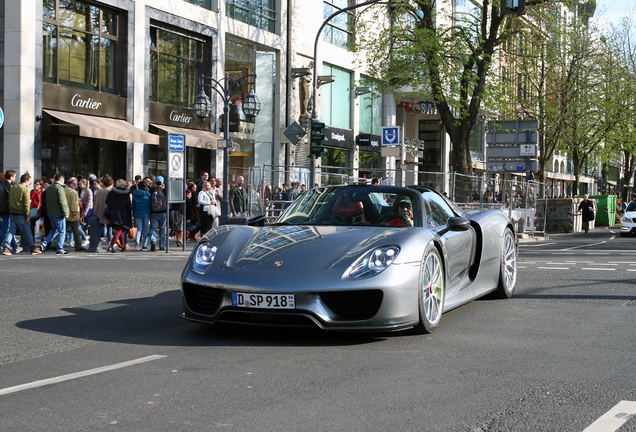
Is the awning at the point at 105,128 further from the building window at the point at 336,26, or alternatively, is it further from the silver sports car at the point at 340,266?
the silver sports car at the point at 340,266

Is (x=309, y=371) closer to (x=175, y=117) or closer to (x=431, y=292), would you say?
(x=431, y=292)

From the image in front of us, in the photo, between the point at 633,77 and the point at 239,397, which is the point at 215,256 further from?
the point at 633,77

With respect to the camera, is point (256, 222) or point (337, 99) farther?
point (337, 99)

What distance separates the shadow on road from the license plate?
Answer: 12.2 inches

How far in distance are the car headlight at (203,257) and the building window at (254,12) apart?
26.0 metres

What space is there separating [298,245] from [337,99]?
3295cm

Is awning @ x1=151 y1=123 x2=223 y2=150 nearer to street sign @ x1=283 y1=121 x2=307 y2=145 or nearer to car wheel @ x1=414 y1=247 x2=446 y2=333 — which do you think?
street sign @ x1=283 y1=121 x2=307 y2=145

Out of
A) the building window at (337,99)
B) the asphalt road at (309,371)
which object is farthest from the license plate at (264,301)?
the building window at (337,99)

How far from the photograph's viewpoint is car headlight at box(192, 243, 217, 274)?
236 inches

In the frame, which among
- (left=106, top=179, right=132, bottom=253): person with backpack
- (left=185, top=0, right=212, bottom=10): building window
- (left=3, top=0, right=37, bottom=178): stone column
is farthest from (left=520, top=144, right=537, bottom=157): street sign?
(left=3, top=0, right=37, bottom=178): stone column

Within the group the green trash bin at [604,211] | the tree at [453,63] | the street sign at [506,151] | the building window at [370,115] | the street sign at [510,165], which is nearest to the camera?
the tree at [453,63]

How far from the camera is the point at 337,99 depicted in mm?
38438

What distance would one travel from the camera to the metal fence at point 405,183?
20672 millimetres

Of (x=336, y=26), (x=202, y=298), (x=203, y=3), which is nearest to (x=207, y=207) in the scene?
(x=203, y=3)
